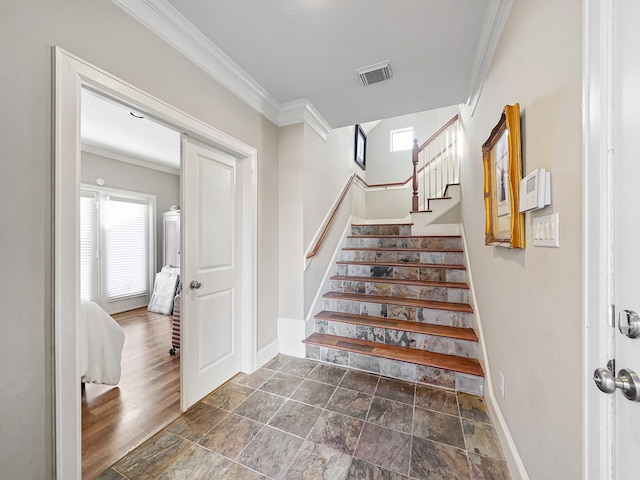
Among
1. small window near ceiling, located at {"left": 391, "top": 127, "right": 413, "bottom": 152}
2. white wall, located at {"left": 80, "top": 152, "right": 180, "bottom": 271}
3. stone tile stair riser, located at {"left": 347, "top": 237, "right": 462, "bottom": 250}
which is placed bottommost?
stone tile stair riser, located at {"left": 347, "top": 237, "right": 462, "bottom": 250}

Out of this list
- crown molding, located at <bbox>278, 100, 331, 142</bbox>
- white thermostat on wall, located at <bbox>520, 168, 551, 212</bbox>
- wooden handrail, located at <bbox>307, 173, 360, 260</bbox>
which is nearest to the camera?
white thermostat on wall, located at <bbox>520, 168, 551, 212</bbox>

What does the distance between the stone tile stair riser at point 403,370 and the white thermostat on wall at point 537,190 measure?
1.55m

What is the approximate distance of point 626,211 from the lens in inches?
22.8

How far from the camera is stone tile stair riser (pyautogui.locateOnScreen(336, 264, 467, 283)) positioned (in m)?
2.80

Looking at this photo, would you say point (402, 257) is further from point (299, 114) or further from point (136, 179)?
point (136, 179)

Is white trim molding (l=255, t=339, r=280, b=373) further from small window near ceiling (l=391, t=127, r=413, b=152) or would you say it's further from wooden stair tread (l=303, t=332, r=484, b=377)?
small window near ceiling (l=391, t=127, r=413, b=152)

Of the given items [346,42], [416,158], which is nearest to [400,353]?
[346,42]

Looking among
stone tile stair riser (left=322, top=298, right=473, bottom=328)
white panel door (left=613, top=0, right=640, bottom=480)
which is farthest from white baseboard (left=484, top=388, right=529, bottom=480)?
white panel door (left=613, top=0, right=640, bottom=480)

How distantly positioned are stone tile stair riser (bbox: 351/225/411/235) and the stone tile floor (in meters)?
2.29

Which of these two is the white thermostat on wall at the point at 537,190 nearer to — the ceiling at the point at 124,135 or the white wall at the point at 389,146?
the ceiling at the point at 124,135

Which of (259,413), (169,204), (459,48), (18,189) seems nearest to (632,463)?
(259,413)

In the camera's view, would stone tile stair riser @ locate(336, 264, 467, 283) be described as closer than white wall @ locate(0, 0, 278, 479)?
No

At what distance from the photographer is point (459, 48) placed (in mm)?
1771

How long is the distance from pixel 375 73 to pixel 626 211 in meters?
1.95
